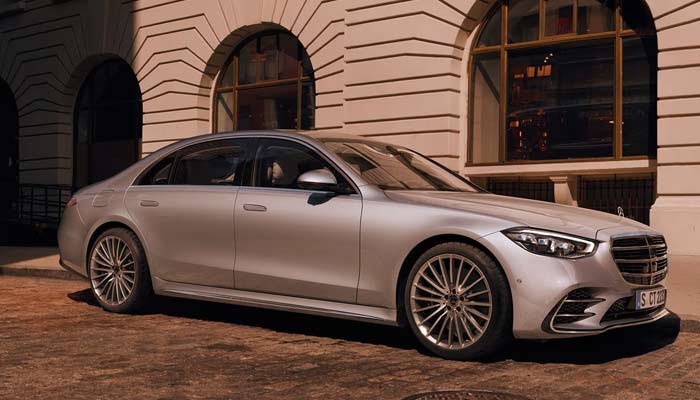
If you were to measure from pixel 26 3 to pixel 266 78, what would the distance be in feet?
29.8

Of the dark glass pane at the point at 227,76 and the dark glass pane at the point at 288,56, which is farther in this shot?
the dark glass pane at the point at 227,76

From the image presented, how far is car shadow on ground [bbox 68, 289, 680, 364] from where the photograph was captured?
6117 millimetres

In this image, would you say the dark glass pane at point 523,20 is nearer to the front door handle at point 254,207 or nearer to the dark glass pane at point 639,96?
the dark glass pane at point 639,96

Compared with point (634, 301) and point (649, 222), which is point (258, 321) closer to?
point (634, 301)

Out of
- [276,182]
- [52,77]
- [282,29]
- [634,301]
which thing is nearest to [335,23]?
[282,29]

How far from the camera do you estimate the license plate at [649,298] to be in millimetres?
5789

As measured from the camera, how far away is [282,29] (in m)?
19.0

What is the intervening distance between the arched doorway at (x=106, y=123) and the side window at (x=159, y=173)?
47.8 feet

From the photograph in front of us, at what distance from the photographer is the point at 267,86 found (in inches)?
752

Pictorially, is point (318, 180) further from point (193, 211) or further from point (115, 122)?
point (115, 122)

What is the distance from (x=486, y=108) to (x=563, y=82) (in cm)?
162

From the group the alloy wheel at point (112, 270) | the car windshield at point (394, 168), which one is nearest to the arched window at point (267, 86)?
the alloy wheel at point (112, 270)

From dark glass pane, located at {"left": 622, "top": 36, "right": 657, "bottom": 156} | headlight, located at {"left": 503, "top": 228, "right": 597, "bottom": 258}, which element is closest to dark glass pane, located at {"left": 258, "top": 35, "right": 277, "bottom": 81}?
dark glass pane, located at {"left": 622, "top": 36, "right": 657, "bottom": 156}

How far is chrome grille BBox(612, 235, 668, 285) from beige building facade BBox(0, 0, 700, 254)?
707 centimetres
